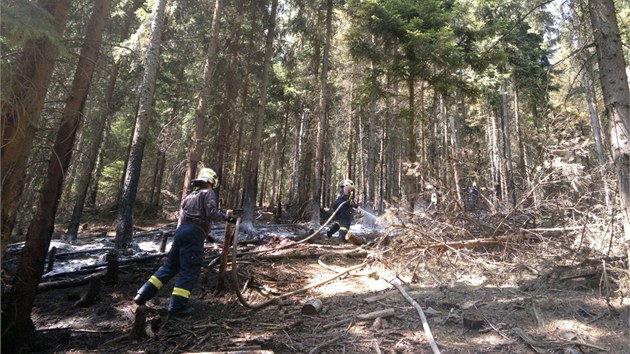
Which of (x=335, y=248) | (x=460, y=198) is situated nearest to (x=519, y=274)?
(x=460, y=198)

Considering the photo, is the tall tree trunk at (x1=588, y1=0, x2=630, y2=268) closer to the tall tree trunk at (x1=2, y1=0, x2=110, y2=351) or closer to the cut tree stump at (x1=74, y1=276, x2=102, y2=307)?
the tall tree trunk at (x1=2, y1=0, x2=110, y2=351)

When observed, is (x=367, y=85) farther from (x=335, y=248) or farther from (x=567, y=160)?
(x=567, y=160)

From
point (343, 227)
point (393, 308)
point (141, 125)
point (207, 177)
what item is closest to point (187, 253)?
point (207, 177)

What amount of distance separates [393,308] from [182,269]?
9.91ft

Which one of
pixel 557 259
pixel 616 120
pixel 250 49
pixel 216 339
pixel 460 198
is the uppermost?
pixel 250 49

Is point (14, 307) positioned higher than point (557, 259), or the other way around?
point (557, 259)

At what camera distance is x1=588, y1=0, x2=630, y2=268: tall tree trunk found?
390 cm

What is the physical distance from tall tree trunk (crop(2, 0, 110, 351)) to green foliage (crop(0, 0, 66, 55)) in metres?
0.88

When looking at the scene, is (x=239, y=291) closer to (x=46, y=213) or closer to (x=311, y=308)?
(x=311, y=308)

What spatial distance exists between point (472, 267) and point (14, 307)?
6643mm

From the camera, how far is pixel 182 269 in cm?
511

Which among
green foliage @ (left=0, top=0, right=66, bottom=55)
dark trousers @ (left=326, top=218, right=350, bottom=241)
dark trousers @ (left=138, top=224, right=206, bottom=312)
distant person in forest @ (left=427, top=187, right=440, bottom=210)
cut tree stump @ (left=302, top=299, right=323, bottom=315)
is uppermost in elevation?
green foliage @ (left=0, top=0, right=66, bottom=55)

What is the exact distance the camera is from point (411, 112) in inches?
480

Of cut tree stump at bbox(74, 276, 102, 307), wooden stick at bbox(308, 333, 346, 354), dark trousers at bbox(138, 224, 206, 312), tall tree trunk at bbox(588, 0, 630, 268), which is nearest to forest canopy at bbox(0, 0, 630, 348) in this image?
tall tree trunk at bbox(588, 0, 630, 268)
